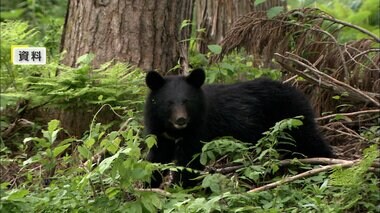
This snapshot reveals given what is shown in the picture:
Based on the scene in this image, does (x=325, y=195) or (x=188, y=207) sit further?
(x=325, y=195)

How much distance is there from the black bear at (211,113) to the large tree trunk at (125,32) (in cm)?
104

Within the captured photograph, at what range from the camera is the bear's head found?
666cm

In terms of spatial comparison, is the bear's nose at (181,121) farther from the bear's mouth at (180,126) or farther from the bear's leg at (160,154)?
the bear's leg at (160,154)

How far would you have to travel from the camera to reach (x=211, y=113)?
23.1ft

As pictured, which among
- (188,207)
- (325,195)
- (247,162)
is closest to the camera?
(188,207)

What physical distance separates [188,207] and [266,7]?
501 centimetres

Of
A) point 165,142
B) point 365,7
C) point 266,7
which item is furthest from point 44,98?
point 365,7

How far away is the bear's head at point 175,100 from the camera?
21.8 ft

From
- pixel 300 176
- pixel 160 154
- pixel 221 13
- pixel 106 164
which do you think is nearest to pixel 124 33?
pixel 160 154

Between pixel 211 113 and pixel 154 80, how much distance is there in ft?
2.05

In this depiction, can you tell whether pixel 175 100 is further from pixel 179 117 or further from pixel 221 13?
pixel 221 13

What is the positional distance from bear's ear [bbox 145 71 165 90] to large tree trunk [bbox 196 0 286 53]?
295cm

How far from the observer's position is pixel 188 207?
5.32m

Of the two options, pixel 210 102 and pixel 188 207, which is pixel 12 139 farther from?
pixel 188 207
